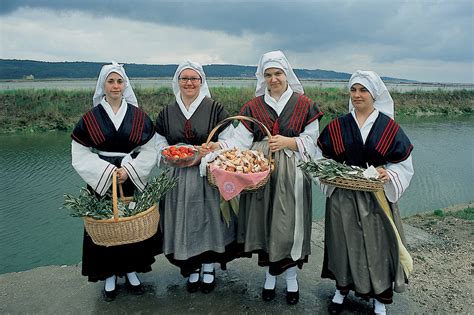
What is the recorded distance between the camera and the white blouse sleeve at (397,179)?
8.31ft

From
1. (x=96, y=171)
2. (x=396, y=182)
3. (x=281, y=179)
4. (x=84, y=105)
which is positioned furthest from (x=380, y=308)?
(x=84, y=105)

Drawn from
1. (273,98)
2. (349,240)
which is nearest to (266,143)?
(273,98)

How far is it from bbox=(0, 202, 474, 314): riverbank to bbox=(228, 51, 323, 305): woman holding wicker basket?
0.74ft

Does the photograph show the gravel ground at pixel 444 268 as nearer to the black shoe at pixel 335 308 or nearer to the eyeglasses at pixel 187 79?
the black shoe at pixel 335 308

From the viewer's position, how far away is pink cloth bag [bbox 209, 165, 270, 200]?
246 cm

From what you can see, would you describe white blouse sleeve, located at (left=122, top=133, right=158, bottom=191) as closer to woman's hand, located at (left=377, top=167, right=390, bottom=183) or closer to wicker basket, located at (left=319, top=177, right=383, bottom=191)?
wicker basket, located at (left=319, top=177, right=383, bottom=191)

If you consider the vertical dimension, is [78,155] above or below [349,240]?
above

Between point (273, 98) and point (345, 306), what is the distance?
5.59ft

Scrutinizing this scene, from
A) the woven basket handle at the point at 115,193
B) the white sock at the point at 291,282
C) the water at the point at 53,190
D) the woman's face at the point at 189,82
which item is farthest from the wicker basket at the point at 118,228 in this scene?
the water at the point at 53,190

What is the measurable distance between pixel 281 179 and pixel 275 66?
84cm

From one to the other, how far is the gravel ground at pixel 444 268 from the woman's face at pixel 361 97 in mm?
1714

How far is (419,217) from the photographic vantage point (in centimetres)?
563

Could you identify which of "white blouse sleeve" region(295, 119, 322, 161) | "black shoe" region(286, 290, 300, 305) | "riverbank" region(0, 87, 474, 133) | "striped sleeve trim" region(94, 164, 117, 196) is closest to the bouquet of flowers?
"striped sleeve trim" region(94, 164, 117, 196)

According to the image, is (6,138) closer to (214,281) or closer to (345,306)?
(214,281)
